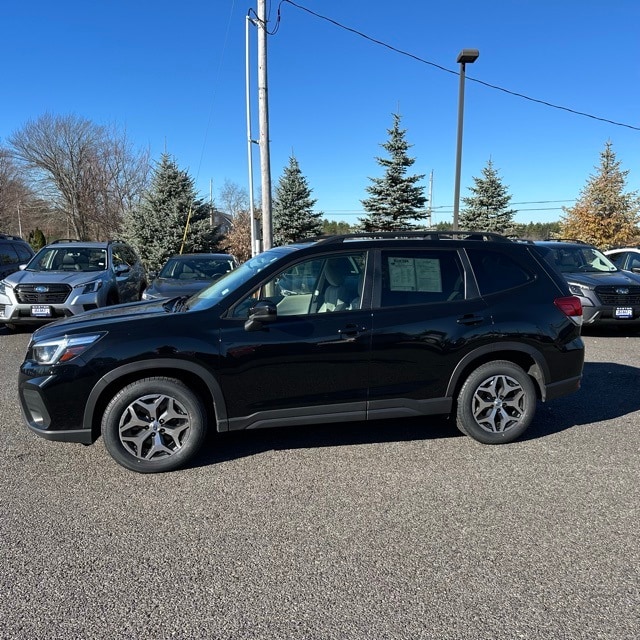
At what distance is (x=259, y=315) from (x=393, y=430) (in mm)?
1779

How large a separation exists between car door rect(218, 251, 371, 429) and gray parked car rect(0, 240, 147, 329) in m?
6.10

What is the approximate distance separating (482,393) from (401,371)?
80 centimetres

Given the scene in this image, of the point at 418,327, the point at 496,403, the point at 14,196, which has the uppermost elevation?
the point at 14,196

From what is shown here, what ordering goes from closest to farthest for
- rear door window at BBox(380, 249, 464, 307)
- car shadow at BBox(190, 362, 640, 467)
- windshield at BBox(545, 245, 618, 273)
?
rear door window at BBox(380, 249, 464, 307), car shadow at BBox(190, 362, 640, 467), windshield at BBox(545, 245, 618, 273)

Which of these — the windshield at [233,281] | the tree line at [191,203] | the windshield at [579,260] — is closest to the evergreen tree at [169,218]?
the tree line at [191,203]

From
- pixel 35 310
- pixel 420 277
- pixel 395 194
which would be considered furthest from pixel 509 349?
pixel 395 194

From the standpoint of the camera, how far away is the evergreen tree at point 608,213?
92.0 feet

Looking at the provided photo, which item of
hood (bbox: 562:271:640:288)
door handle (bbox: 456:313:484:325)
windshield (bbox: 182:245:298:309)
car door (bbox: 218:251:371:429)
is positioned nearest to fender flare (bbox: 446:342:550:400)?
door handle (bbox: 456:313:484:325)

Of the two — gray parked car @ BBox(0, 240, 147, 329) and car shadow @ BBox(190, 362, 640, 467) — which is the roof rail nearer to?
car shadow @ BBox(190, 362, 640, 467)

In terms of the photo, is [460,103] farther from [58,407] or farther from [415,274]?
[58,407]

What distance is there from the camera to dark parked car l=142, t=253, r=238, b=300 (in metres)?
8.94

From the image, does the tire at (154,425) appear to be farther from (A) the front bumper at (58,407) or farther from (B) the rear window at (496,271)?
(B) the rear window at (496,271)

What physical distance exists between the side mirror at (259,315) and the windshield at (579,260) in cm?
831

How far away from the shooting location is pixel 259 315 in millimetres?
3648
